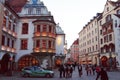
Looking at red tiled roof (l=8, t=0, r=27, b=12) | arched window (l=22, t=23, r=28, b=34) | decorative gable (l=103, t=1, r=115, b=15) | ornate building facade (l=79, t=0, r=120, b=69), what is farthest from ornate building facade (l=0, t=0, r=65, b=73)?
decorative gable (l=103, t=1, r=115, b=15)

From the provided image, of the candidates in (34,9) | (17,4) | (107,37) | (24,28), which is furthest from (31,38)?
(107,37)

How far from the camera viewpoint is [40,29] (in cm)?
Answer: 3844

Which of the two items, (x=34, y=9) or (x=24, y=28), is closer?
(x=24, y=28)

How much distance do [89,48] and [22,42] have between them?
38.0 meters

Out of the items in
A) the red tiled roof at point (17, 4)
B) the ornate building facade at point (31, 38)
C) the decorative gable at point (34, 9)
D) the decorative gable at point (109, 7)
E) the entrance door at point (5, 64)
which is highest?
the decorative gable at point (109, 7)

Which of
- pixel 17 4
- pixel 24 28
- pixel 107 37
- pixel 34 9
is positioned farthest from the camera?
pixel 107 37

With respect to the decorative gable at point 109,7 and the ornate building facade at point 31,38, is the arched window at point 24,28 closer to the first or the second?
the ornate building facade at point 31,38

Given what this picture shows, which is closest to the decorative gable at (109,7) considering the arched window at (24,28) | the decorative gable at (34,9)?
the decorative gable at (34,9)

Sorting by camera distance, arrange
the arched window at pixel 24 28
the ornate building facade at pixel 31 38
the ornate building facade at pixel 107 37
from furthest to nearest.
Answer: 1. the ornate building facade at pixel 107 37
2. the arched window at pixel 24 28
3. the ornate building facade at pixel 31 38

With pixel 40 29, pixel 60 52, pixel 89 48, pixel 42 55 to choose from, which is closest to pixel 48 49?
pixel 42 55

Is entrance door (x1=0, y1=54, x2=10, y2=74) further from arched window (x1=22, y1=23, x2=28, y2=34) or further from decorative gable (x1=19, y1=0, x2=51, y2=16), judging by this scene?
decorative gable (x1=19, y1=0, x2=51, y2=16)

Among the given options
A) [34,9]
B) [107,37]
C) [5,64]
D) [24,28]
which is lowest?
[5,64]

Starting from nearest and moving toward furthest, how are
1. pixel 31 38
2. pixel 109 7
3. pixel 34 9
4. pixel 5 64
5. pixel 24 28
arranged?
pixel 5 64
pixel 31 38
pixel 24 28
pixel 34 9
pixel 109 7

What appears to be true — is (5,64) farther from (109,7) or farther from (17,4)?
(109,7)
